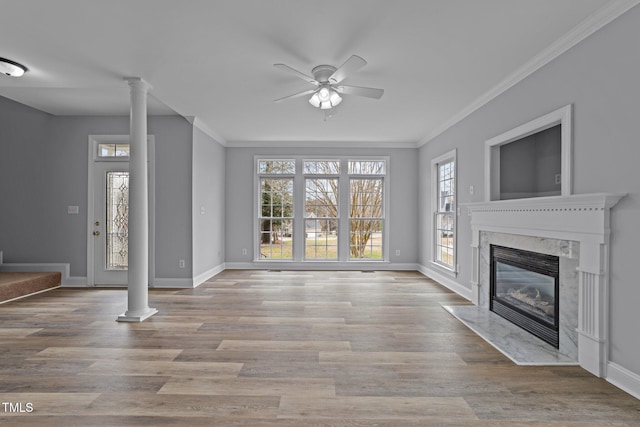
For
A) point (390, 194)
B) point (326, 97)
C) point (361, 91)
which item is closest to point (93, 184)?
point (326, 97)

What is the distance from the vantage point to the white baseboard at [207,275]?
5.48m

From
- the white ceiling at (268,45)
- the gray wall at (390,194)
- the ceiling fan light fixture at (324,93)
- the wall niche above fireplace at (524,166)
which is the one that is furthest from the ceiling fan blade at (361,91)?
the gray wall at (390,194)

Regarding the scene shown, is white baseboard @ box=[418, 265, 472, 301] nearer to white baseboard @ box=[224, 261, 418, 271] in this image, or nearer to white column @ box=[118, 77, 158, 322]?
white baseboard @ box=[224, 261, 418, 271]

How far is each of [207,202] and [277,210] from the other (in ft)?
5.27

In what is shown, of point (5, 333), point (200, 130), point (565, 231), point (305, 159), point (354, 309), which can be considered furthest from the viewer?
point (305, 159)

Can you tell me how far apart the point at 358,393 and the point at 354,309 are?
6.40 feet

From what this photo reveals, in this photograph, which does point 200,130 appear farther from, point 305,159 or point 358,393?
point 358,393

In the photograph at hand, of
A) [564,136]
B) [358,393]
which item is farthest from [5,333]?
[564,136]

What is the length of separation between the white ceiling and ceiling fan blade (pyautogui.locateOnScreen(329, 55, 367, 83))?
0.46 feet

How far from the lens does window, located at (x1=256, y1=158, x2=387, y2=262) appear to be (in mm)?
7117

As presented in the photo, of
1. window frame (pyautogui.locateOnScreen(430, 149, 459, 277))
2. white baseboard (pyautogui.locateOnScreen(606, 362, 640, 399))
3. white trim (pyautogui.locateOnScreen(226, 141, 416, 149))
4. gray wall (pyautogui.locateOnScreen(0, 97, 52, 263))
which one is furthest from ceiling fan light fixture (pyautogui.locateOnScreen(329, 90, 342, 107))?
gray wall (pyautogui.locateOnScreen(0, 97, 52, 263))

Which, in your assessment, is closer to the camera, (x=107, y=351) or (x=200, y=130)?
(x=107, y=351)

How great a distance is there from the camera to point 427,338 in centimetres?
319

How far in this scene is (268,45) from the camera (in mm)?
2920
